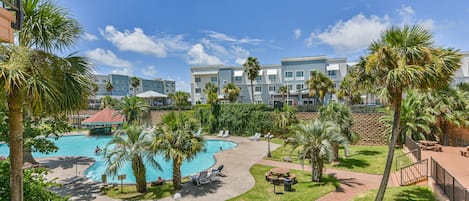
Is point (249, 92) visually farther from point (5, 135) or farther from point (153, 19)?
point (5, 135)

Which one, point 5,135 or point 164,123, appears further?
point 164,123

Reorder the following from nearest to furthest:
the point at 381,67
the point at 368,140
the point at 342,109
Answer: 1. the point at 381,67
2. the point at 342,109
3. the point at 368,140

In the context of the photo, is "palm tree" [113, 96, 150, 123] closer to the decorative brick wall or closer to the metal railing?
A: the decorative brick wall

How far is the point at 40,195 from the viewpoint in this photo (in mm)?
5930

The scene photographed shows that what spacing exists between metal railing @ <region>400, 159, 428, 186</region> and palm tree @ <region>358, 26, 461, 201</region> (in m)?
5.28

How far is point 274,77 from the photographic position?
49344 mm

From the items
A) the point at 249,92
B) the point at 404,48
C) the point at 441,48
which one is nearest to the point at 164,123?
the point at 404,48

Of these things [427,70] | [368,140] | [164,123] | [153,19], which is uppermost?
[153,19]

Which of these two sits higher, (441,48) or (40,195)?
(441,48)

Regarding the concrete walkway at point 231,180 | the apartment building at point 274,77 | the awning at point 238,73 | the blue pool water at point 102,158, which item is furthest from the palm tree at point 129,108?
the awning at point 238,73

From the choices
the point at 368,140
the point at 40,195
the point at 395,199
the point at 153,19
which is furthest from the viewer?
the point at 368,140

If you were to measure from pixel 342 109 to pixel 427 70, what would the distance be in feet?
37.5

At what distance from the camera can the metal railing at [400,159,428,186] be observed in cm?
1266

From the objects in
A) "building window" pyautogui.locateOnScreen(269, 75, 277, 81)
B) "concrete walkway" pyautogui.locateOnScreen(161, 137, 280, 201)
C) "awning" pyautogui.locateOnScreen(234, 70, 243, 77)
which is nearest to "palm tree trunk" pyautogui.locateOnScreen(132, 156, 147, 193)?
"concrete walkway" pyautogui.locateOnScreen(161, 137, 280, 201)
